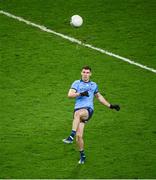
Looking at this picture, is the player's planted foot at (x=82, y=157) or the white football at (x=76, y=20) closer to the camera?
the player's planted foot at (x=82, y=157)

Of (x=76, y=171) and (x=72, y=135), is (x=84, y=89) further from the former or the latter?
(x=76, y=171)

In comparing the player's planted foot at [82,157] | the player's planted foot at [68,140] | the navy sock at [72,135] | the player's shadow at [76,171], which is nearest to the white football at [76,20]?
the player's planted foot at [68,140]

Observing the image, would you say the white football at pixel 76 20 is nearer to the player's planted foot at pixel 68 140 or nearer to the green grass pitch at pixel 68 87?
the green grass pitch at pixel 68 87

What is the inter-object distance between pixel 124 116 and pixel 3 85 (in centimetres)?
368

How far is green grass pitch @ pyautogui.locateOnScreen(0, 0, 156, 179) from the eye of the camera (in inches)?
555

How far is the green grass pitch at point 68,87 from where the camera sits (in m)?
14.1

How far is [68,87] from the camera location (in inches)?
707

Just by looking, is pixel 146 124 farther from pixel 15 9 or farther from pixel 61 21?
pixel 15 9

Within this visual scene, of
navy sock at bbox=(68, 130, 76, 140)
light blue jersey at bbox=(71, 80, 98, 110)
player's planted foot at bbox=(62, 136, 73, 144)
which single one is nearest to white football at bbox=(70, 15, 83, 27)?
light blue jersey at bbox=(71, 80, 98, 110)

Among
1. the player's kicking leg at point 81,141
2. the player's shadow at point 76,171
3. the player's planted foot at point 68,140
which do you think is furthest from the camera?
the player's planted foot at point 68,140

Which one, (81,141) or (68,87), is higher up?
(68,87)

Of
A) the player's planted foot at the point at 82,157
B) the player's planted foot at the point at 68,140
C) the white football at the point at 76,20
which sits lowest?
the player's planted foot at the point at 82,157

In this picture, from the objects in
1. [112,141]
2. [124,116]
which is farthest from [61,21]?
[112,141]

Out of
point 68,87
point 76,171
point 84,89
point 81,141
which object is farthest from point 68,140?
point 68,87
